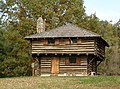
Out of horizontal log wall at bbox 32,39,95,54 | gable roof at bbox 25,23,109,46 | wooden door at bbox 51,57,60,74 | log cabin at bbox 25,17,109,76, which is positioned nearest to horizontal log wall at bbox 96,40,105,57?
log cabin at bbox 25,17,109,76

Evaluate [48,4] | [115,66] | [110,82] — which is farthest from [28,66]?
[110,82]

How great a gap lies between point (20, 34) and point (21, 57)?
3.82m

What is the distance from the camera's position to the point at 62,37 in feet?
130

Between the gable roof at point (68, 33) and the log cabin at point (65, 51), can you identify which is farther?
the log cabin at point (65, 51)

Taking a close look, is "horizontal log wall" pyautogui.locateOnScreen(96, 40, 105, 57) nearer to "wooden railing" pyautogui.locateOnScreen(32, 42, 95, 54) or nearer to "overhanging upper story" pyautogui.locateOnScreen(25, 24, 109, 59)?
"overhanging upper story" pyautogui.locateOnScreen(25, 24, 109, 59)

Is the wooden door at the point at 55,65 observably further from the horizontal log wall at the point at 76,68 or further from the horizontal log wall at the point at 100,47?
the horizontal log wall at the point at 100,47

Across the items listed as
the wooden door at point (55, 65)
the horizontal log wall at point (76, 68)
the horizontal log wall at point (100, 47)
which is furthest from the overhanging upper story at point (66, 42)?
the horizontal log wall at point (76, 68)

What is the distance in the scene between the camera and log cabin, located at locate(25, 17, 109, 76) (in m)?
39.5

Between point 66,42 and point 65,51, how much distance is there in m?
1.15

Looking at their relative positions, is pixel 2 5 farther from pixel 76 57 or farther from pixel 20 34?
pixel 76 57

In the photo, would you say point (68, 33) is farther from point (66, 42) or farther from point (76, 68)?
point (76, 68)

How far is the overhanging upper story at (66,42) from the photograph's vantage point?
1550 inches

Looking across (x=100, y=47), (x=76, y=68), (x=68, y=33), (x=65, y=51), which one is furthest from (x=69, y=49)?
(x=100, y=47)

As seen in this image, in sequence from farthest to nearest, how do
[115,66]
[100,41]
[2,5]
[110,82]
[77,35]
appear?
1. [115,66]
2. [2,5]
3. [100,41]
4. [77,35]
5. [110,82]
